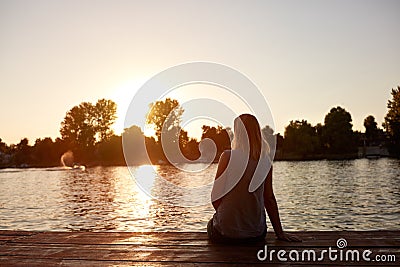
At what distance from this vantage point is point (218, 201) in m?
5.34

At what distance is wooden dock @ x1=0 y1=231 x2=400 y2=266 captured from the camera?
4723 millimetres

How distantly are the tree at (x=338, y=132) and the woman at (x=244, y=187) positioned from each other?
3431 inches

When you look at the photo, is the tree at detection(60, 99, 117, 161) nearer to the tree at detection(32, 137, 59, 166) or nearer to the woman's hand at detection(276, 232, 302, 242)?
the tree at detection(32, 137, 59, 166)

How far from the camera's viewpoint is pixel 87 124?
81.1 metres

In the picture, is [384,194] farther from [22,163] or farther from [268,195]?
[22,163]

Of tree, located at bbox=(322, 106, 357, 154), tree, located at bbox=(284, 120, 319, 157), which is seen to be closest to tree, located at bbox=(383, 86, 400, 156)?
tree, located at bbox=(322, 106, 357, 154)

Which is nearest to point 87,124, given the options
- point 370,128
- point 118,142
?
point 118,142

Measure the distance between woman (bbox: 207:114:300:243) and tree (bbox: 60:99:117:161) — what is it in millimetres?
75242

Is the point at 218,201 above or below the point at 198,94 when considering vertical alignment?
below

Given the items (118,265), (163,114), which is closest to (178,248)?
(118,265)

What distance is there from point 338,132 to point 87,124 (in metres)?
44.2

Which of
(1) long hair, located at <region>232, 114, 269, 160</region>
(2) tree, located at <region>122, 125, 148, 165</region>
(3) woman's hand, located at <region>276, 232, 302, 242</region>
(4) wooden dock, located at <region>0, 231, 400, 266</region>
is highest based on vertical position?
(2) tree, located at <region>122, 125, 148, 165</region>

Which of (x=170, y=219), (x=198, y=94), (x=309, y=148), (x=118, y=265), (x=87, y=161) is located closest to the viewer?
(x=118, y=265)

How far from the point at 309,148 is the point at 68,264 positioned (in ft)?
289
